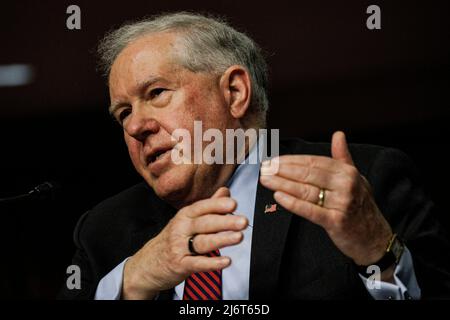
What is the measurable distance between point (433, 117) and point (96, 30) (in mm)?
901

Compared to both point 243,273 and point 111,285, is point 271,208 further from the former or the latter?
point 111,285

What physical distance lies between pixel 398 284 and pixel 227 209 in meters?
0.40

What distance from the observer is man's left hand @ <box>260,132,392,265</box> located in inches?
42.5

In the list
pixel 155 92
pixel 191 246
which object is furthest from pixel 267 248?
pixel 155 92

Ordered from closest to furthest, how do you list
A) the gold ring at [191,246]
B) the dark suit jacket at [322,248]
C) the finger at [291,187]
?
the finger at [291,187] < the gold ring at [191,246] < the dark suit jacket at [322,248]

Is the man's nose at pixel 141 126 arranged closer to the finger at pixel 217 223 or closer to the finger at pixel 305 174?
the finger at pixel 217 223

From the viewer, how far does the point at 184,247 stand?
1229 millimetres

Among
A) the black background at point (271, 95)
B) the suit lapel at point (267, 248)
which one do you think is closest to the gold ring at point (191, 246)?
the suit lapel at point (267, 248)

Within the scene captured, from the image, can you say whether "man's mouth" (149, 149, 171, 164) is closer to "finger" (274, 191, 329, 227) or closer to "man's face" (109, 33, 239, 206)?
"man's face" (109, 33, 239, 206)

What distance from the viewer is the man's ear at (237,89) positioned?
61.1 inches

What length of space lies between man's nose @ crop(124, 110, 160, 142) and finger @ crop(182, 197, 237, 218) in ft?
1.15

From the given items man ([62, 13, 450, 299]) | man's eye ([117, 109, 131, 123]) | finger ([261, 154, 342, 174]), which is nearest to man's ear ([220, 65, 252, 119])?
Result: man ([62, 13, 450, 299])
